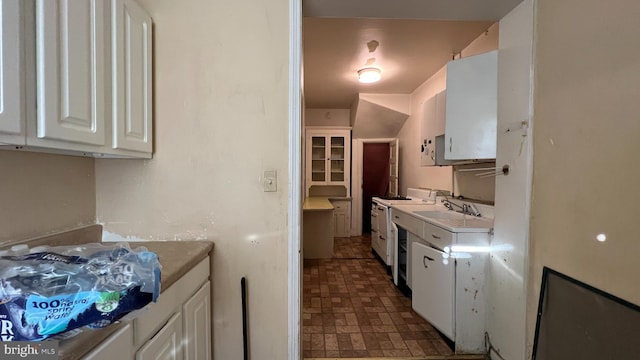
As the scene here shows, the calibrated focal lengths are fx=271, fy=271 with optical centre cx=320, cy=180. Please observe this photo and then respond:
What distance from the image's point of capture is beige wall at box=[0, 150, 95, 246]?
1025 millimetres

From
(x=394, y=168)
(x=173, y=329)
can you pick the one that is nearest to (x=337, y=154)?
(x=394, y=168)

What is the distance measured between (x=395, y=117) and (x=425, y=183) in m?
1.43

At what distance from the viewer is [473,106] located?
1.97 m

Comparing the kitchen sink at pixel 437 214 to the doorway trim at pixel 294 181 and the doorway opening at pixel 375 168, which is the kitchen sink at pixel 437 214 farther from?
the doorway opening at pixel 375 168

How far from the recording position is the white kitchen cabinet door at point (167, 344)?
906 millimetres

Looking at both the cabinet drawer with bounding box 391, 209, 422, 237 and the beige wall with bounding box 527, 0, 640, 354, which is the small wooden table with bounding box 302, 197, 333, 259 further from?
the beige wall with bounding box 527, 0, 640, 354

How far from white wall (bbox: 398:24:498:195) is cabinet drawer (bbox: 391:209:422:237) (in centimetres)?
76

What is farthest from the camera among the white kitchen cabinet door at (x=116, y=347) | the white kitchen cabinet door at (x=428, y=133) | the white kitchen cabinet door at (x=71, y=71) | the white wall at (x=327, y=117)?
the white wall at (x=327, y=117)

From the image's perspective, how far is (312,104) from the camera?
17.4ft

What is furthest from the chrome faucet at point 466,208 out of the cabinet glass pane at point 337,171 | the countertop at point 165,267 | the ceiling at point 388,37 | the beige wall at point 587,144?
the cabinet glass pane at point 337,171

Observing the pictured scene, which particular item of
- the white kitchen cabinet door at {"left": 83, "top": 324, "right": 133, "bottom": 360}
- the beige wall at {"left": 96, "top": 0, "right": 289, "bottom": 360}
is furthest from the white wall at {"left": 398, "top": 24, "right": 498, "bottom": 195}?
the white kitchen cabinet door at {"left": 83, "top": 324, "right": 133, "bottom": 360}

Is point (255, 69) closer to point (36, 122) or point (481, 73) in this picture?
point (36, 122)

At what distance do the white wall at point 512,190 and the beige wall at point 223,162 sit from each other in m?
1.34

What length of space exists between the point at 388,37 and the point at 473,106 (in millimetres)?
1199
